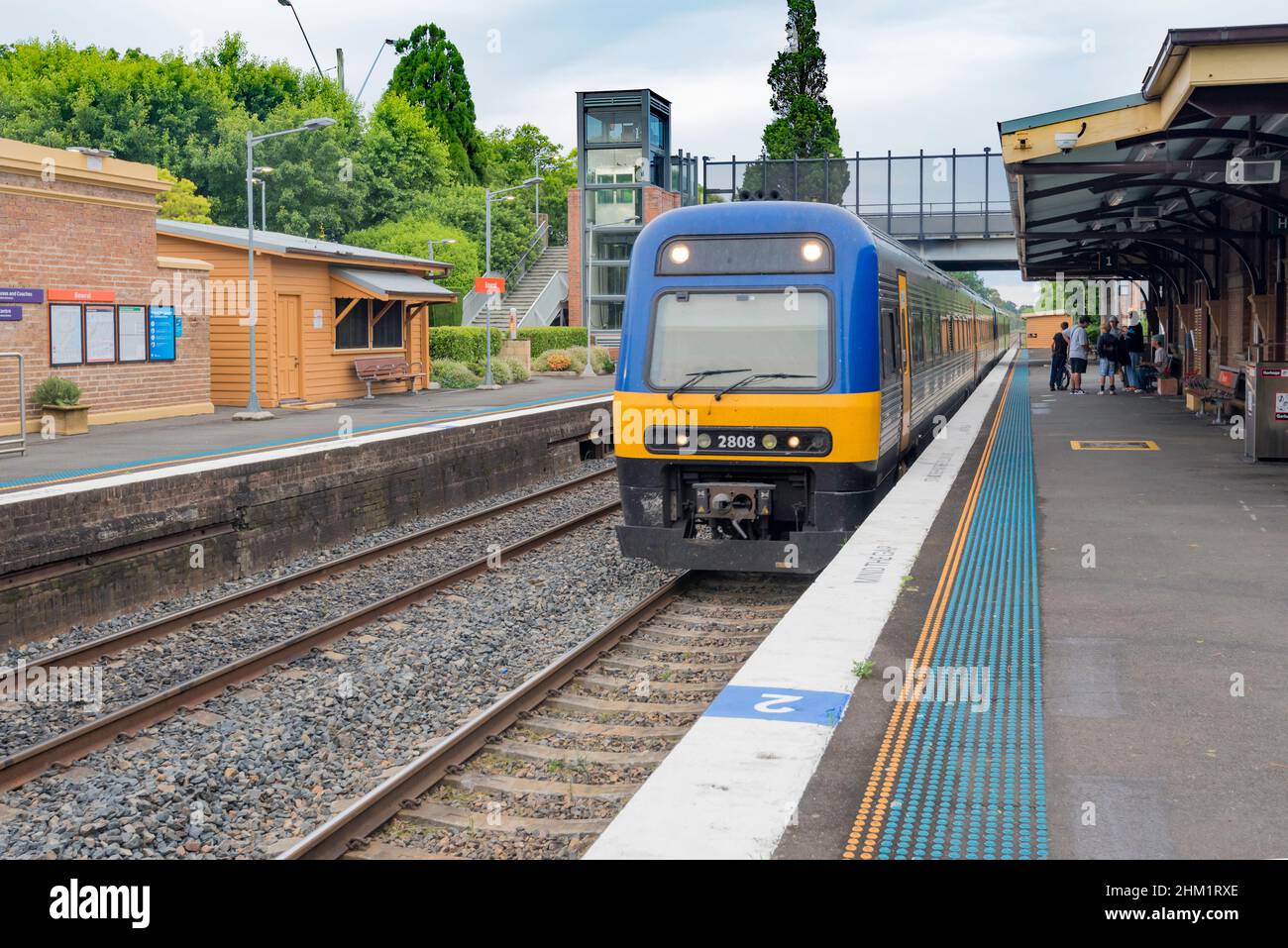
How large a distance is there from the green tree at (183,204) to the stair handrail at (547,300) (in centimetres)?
1321

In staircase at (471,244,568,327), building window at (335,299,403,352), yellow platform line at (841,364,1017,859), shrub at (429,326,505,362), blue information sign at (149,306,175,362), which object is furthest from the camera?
staircase at (471,244,568,327)

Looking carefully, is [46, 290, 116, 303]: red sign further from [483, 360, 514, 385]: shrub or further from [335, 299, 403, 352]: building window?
[483, 360, 514, 385]: shrub

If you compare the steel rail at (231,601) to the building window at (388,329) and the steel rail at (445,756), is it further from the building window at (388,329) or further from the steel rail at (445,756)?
the building window at (388,329)

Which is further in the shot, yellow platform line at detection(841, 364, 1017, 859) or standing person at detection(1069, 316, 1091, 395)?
standing person at detection(1069, 316, 1091, 395)

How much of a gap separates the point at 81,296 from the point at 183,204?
105 feet

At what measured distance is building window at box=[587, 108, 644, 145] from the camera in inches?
2082

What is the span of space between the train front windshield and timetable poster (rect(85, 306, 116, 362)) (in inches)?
515

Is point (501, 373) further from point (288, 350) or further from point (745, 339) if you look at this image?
point (745, 339)

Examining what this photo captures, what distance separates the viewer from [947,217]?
46.2m

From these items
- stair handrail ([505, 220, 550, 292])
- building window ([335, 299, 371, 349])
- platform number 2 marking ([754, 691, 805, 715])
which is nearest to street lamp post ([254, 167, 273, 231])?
stair handrail ([505, 220, 550, 292])

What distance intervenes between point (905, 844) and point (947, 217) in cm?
4417

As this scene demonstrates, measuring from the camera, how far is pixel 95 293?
20.7 meters

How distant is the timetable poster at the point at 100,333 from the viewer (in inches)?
807

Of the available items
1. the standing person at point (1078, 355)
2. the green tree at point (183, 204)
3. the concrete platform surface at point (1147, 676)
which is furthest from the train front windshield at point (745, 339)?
the green tree at point (183, 204)
